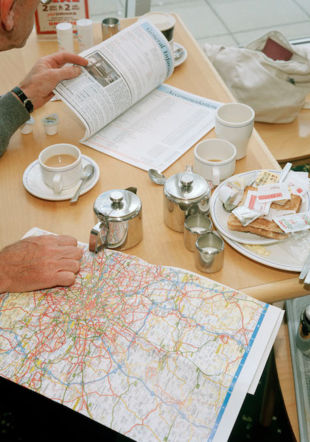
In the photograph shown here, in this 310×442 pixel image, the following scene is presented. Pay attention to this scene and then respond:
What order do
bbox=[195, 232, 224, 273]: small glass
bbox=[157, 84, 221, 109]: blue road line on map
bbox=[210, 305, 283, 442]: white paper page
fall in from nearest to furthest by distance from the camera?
bbox=[210, 305, 283, 442]: white paper page < bbox=[195, 232, 224, 273]: small glass < bbox=[157, 84, 221, 109]: blue road line on map

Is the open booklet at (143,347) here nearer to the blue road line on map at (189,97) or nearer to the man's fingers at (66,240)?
the man's fingers at (66,240)

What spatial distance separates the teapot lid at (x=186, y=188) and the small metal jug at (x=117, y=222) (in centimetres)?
7

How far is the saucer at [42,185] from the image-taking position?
105 centimetres

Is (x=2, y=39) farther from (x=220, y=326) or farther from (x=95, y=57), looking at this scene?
(x=220, y=326)

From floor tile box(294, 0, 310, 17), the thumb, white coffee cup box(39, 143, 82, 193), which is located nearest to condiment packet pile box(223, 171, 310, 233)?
white coffee cup box(39, 143, 82, 193)

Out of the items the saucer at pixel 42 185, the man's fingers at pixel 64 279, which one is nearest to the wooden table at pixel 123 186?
the saucer at pixel 42 185

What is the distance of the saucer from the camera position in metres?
1.05

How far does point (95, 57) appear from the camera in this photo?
1211 millimetres

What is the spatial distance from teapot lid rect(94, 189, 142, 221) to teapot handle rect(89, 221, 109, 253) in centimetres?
2

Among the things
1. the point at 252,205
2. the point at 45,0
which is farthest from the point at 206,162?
the point at 45,0

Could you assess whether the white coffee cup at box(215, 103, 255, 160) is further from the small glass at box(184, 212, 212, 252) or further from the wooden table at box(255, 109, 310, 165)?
the wooden table at box(255, 109, 310, 165)

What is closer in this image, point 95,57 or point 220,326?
point 220,326

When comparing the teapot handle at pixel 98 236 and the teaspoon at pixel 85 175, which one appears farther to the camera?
the teaspoon at pixel 85 175

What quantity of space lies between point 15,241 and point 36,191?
140mm
